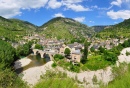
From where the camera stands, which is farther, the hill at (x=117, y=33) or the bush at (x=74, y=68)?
the hill at (x=117, y=33)

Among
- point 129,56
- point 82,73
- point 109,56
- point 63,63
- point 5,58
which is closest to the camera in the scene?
point 5,58

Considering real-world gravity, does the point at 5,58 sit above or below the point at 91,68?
above

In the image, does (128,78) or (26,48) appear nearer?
(128,78)

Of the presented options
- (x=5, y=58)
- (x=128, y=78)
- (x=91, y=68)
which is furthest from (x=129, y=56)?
(x=128, y=78)

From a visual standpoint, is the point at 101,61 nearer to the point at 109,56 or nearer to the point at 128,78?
the point at 109,56

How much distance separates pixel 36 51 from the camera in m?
86.1

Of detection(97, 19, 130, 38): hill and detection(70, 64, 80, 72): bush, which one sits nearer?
detection(70, 64, 80, 72): bush

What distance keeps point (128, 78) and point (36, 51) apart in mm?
83738

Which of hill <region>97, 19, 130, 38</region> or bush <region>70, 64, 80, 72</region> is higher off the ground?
hill <region>97, 19, 130, 38</region>

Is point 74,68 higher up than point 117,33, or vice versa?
point 117,33

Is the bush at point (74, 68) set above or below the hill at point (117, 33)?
below

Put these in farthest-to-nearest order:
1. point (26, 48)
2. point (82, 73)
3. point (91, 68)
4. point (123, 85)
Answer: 1. point (26, 48)
2. point (91, 68)
3. point (82, 73)
4. point (123, 85)

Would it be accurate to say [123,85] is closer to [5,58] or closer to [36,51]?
[5,58]

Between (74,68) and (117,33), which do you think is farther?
(117,33)
